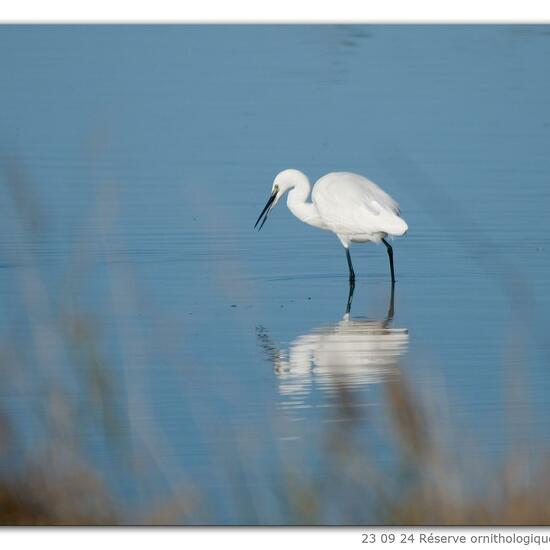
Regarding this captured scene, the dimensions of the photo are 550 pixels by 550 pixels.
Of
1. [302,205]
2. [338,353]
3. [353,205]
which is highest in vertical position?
[338,353]

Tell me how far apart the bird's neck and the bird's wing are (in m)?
0.14

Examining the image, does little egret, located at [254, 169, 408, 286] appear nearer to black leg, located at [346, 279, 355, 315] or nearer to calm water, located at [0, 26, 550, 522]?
black leg, located at [346, 279, 355, 315]

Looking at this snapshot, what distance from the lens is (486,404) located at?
482 centimetres

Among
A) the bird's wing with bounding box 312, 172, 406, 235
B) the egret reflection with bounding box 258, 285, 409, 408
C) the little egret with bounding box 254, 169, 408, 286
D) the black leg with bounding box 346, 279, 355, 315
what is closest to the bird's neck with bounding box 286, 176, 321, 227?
the little egret with bounding box 254, 169, 408, 286

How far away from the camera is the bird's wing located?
7207 millimetres

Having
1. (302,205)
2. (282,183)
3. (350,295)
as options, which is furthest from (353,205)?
(350,295)

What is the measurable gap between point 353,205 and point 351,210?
0.11 feet

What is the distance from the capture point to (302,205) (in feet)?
25.8

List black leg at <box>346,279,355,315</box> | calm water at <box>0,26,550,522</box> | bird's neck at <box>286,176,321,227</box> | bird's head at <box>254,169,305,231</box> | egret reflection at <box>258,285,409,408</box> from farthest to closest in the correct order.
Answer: bird's head at <box>254,169,305,231</box> < bird's neck at <box>286,176,321,227</box> < black leg at <box>346,279,355,315</box> < egret reflection at <box>258,285,409,408</box> < calm water at <box>0,26,550,522</box>

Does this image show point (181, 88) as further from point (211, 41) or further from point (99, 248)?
point (99, 248)

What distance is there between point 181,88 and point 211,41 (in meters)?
1.96

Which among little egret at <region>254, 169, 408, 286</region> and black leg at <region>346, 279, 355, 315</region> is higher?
little egret at <region>254, 169, 408, 286</region>

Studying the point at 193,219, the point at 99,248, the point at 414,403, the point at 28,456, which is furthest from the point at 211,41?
the point at 414,403

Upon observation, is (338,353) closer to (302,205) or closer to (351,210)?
(351,210)
